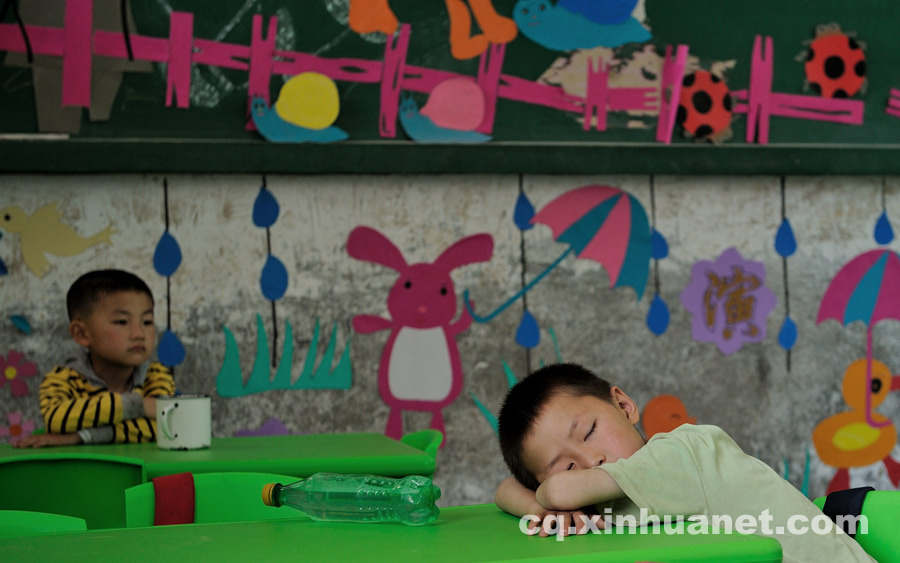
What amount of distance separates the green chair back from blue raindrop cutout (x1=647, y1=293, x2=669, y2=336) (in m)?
2.13

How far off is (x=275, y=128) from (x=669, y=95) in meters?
1.35

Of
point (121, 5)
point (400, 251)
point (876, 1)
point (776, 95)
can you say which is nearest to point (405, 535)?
point (400, 251)

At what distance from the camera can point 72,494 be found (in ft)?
6.15

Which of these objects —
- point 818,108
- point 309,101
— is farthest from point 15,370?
point 818,108

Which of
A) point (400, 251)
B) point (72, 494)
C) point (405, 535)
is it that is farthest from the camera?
point (400, 251)

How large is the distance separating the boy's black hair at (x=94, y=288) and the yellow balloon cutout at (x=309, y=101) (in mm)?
684

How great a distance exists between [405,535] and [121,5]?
235 cm

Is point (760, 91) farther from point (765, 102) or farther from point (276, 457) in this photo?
point (276, 457)

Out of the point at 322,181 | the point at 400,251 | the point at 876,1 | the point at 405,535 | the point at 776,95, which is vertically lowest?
the point at 405,535

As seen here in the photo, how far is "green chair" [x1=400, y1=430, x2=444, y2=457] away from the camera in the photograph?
209cm

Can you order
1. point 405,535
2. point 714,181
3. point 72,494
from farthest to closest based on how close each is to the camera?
point 714,181 → point 72,494 → point 405,535

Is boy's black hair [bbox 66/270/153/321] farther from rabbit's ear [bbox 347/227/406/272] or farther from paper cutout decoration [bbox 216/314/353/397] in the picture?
rabbit's ear [bbox 347/227/406/272]

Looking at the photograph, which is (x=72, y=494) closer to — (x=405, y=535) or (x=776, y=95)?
(x=405, y=535)

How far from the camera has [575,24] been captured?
319 cm
